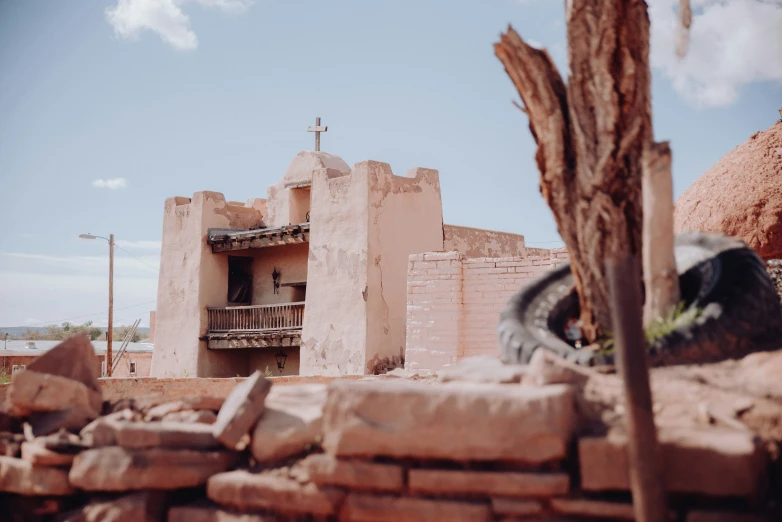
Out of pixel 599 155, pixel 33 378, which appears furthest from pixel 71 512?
pixel 599 155

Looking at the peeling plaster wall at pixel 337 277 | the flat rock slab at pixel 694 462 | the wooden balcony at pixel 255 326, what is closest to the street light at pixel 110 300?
the wooden balcony at pixel 255 326

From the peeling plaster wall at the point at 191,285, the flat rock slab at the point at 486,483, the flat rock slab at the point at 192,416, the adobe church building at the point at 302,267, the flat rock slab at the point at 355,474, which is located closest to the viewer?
the flat rock slab at the point at 486,483

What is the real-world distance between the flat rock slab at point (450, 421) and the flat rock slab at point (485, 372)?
0.18 metres

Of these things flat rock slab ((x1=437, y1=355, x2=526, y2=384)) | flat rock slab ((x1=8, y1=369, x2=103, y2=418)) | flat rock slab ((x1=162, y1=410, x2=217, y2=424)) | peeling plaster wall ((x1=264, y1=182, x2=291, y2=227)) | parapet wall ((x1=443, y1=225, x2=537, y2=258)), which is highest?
peeling plaster wall ((x1=264, y1=182, x2=291, y2=227))

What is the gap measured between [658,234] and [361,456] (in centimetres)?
184

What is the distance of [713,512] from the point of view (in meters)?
2.79

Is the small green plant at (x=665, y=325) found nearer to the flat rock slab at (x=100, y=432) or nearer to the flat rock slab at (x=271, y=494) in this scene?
the flat rock slab at (x=271, y=494)

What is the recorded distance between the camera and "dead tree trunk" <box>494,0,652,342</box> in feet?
13.3

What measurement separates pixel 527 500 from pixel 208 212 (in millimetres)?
19648

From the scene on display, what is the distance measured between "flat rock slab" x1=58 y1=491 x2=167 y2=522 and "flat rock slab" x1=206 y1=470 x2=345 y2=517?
10.8 inches

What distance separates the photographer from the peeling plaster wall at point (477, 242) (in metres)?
20.2

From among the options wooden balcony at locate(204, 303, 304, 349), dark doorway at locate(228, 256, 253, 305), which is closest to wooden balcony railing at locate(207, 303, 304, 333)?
wooden balcony at locate(204, 303, 304, 349)

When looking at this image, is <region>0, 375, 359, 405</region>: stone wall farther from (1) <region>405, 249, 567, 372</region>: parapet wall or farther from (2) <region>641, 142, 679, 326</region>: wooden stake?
(2) <region>641, 142, 679, 326</region>: wooden stake

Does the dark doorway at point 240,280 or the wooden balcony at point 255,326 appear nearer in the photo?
the wooden balcony at point 255,326
